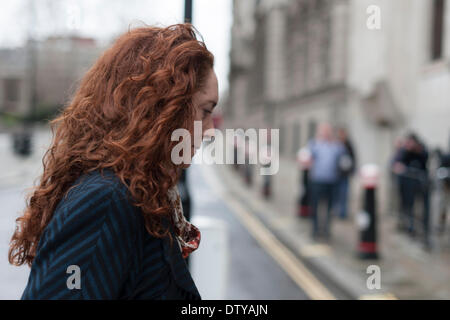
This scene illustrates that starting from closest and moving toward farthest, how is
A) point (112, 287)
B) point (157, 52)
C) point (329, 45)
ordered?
point (112, 287) → point (157, 52) → point (329, 45)

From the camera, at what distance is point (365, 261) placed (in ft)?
21.9

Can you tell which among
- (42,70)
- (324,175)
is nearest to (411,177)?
(324,175)

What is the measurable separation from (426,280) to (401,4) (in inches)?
374

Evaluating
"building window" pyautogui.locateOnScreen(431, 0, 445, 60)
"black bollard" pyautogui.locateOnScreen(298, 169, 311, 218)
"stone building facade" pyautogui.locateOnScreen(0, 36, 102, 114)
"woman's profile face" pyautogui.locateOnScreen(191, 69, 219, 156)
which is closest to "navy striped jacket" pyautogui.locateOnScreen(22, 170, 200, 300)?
"woman's profile face" pyautogui.locateOnScreen(191, 69, 219, 156)

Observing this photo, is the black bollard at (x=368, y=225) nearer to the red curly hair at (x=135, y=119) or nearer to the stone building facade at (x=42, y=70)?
the red curly hair at (x=135, y=119)

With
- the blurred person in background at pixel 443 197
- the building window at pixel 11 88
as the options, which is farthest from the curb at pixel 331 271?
the building window at pixel 11 88

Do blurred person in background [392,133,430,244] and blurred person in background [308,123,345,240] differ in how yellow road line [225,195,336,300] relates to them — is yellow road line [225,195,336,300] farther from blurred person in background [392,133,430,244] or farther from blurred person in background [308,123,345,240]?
blurred person in background [392,133,430,244]

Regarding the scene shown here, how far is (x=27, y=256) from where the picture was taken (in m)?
1.55

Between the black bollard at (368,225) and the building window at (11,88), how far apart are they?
193 feet

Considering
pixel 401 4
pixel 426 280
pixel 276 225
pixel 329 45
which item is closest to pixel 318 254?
pixel 426 280

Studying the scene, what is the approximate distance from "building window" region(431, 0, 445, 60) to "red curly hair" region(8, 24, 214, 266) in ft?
37.6

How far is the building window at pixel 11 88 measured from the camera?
5891cm

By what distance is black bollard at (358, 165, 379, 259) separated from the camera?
6754mm
